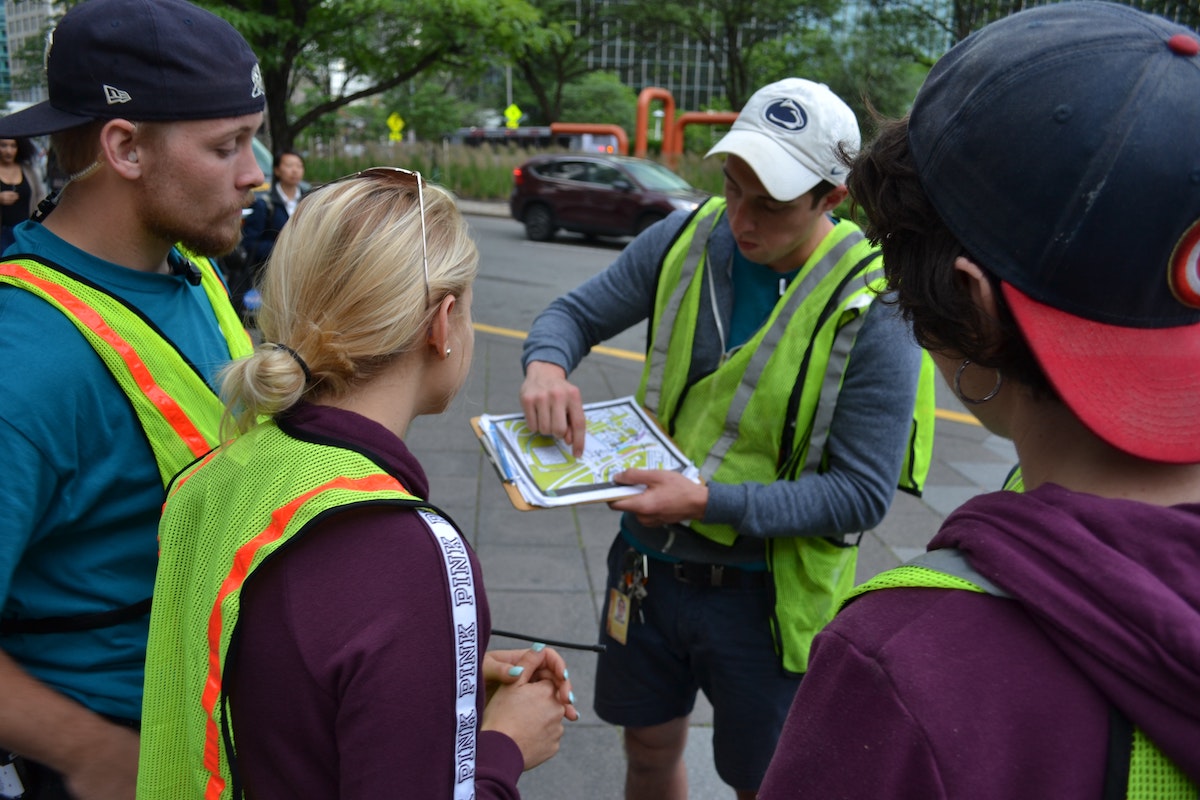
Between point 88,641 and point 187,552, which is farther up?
point 187,552

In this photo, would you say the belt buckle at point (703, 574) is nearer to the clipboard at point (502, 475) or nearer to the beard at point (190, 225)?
the clipboard at point (502, 475)

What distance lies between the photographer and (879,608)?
35.3 inches

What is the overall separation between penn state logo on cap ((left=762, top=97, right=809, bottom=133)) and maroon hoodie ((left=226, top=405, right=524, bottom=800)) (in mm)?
1291

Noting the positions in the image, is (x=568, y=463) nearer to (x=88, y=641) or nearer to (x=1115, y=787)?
(x=88, y=641)

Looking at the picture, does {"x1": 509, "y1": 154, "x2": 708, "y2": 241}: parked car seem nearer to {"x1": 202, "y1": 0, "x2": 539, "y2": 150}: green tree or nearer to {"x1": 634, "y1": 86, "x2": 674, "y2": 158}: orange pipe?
{"x1": 202, "y1": 0, "x2": 539, "y2": 150}: green tree

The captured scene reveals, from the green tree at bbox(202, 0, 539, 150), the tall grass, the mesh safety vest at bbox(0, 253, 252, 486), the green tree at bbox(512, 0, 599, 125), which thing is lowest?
the tall grass

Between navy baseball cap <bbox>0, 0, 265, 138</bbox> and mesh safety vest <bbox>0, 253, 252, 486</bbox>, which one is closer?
mesh safety vest <bbox>0, 253, 252, 486</bbox>

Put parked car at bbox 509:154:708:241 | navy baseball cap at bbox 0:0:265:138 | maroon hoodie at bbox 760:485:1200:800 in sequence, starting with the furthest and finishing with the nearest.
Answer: parked car at bbox 509:154:708:241, navy baseball cap at bbox 0:0:265:138, maroon hoodie at bbox 760:485:1200:800

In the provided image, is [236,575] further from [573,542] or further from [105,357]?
[573,542]

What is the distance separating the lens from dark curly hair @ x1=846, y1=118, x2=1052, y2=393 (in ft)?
3.14

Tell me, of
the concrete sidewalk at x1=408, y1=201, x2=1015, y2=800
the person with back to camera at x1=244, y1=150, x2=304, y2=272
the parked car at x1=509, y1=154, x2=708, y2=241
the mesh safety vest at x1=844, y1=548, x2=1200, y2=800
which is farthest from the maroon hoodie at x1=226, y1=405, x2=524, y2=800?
the parked car at x1=509, y1=154, x2=708, y2=241

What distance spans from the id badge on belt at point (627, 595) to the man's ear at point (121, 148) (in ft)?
4.41

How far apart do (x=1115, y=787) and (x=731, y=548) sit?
135 centimetres

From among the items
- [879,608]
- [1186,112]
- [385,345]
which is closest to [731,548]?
[385,345]
